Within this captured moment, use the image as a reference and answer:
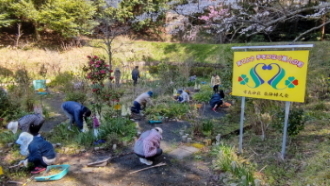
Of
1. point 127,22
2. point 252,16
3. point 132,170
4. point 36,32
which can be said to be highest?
point 127,22

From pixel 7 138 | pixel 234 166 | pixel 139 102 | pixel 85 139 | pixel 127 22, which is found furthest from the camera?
pixel 127 22

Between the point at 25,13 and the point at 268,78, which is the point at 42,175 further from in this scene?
the point at 25,13

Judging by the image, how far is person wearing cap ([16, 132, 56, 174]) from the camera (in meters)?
3.45

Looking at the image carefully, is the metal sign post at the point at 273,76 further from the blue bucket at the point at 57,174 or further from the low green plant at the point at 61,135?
the low green plant at the point at 61,135

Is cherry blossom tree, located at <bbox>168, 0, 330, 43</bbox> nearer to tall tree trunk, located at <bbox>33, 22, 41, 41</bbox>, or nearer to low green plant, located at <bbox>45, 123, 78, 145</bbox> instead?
low green plant, located at <bbox>45, 123, 78, 145</bbox>

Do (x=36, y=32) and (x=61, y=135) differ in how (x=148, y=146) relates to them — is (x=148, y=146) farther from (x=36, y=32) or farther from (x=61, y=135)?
(x=36, y=32)

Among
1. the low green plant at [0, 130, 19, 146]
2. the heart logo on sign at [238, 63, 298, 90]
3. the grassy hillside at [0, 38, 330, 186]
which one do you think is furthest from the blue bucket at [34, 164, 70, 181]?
the heart logo on sign at [238, 63, 298, 90]

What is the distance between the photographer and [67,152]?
14.1 feet

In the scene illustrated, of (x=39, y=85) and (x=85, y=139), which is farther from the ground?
(x=39, y=85)

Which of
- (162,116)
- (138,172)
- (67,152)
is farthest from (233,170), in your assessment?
(162,116)

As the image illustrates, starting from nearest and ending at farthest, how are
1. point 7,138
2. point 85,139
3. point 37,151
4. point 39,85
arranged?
point 37,151
point 85,139
point 7,138
point 39,85

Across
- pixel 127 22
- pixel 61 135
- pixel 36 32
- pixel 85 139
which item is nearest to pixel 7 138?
pixel 61 135

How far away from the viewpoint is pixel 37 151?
346 cm

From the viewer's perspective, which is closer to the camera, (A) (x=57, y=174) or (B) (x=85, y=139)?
(A) (x=57, y=174)
